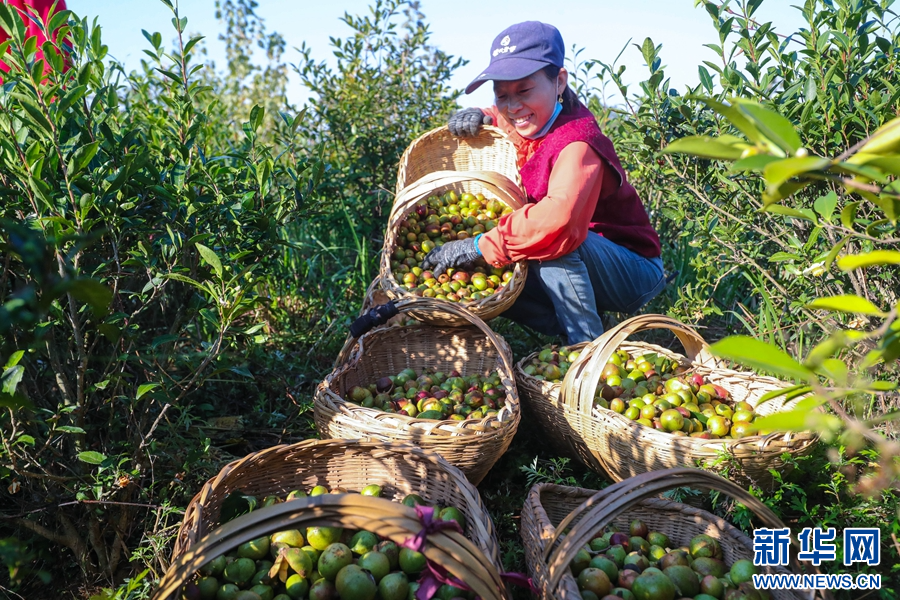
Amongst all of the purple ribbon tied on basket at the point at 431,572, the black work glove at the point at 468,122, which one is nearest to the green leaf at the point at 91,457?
the purple ribbon tied on basket at the point at 431,572

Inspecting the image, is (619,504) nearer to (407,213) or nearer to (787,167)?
(787,167)

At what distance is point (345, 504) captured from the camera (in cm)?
A: 142

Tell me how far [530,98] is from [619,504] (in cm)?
215

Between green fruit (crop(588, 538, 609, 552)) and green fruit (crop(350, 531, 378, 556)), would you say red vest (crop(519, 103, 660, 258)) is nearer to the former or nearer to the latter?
green fruit (crop(588, 538, 609, 552))

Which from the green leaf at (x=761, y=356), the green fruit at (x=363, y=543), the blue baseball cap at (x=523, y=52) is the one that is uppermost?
the blue baseball cap at (x=523, y=52)

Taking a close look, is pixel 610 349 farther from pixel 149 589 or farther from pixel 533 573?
pixel 149 589

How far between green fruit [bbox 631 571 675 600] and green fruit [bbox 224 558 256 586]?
40.4 inches

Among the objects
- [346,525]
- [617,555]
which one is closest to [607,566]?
[617,555]

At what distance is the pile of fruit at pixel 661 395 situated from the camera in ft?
7.75

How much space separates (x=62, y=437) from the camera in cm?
191

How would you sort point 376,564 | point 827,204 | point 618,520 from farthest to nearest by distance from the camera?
point 618,520 → point 376,564 → point 827,204

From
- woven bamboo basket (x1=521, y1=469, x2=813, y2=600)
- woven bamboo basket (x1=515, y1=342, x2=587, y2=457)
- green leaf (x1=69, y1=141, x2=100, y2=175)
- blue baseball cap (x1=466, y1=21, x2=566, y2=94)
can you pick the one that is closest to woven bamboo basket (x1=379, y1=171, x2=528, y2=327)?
woven bamboo basket (x1=515, y1=342, x2=587, y2=457)

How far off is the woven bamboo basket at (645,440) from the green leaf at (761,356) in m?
1.49

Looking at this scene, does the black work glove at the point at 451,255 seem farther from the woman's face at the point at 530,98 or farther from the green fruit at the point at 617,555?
the green fruit at the point at 617,555
